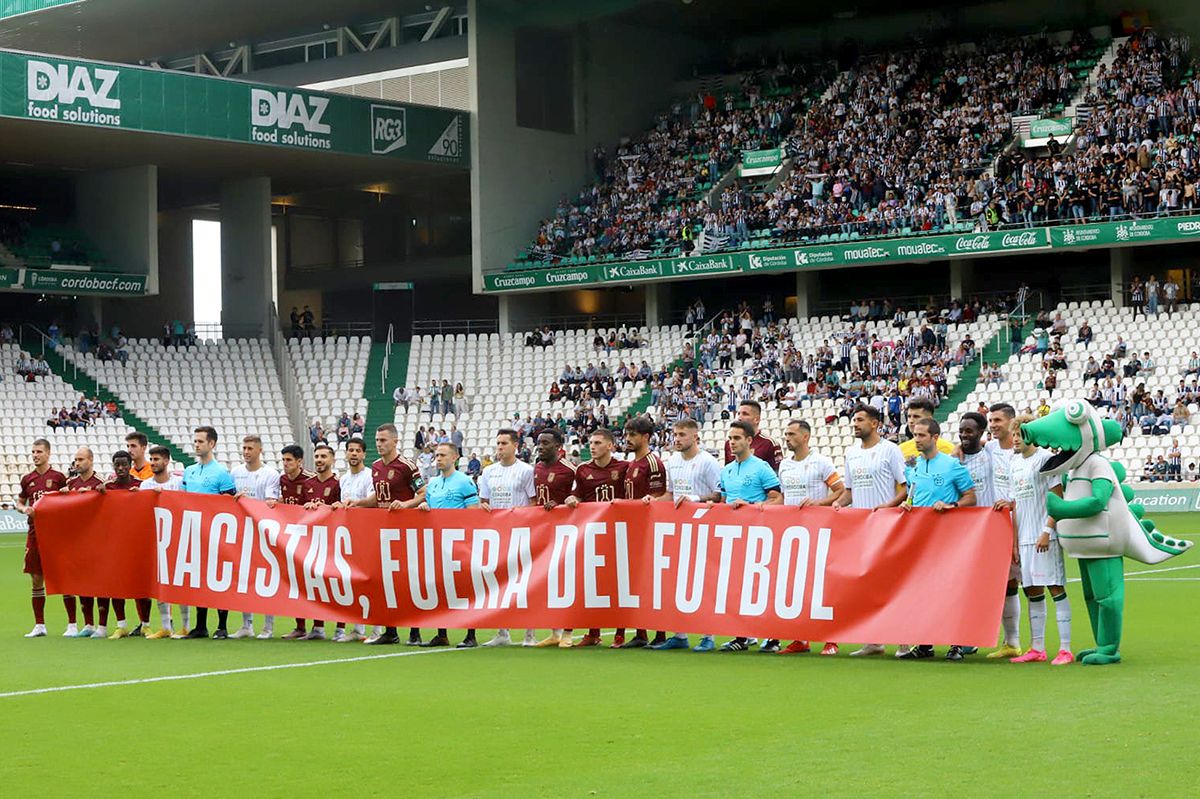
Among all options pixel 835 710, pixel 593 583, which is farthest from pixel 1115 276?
pixel 835 710

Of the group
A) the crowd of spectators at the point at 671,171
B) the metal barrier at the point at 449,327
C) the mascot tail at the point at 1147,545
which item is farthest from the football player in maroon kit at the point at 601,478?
the metal barrier at the point at 449,327

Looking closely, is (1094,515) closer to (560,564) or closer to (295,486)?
(560,564)

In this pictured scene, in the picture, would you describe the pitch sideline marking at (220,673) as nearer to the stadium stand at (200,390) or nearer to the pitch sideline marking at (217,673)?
the pitch sideline marking at (217,673)

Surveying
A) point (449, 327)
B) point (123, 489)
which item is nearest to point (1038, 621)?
point (123, 489)

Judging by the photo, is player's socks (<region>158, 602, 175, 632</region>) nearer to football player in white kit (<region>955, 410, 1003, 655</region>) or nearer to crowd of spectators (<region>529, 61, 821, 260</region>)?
football player in white kit (<region>955, 410, 1003, 655</region>)

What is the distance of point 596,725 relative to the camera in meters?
9.88

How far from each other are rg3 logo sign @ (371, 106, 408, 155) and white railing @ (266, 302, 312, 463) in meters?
6.45

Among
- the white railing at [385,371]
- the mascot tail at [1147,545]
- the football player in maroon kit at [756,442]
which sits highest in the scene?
the white railing at [385,371]

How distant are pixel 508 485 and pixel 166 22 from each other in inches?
1578

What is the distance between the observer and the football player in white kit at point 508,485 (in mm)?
14727

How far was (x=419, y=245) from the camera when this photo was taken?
56031 millimetres

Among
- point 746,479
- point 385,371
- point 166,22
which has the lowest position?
point 746,479

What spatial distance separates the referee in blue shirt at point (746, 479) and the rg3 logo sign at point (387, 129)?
34736 millimetres

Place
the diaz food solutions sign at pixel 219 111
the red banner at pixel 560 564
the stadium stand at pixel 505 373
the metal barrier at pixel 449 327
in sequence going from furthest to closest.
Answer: the metal barrier at pixel 449 327 < the stadium stand at pixel 505 373 < the diaz food solutions sign at pixel 219 111 < the red banner at pixel 560 564
